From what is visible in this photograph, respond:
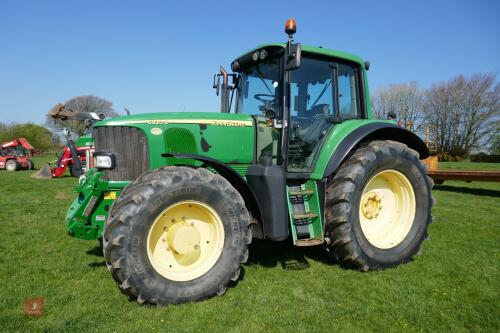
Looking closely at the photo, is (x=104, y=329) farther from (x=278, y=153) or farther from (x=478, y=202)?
(x=478, y=202)

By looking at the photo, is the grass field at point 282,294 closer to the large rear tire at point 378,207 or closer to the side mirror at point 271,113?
the large rear tire at point 378,207

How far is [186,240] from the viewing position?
3654mm

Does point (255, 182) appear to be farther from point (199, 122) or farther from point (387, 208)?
point (387, 208)

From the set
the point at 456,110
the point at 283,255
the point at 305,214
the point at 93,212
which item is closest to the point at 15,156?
the point at 93,212

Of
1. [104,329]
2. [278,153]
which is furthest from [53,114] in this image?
[104,329]

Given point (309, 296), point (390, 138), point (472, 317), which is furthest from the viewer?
point (390, 138)

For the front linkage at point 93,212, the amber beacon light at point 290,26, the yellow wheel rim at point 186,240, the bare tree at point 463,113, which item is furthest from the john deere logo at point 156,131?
the bare tree at point 463,113

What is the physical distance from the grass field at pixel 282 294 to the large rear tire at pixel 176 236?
0.63ft

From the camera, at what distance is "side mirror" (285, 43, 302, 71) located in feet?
12.6

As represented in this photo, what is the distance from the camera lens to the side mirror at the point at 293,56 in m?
3.84

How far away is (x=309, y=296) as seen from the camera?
3.75 m

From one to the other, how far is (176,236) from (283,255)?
75.7 inches

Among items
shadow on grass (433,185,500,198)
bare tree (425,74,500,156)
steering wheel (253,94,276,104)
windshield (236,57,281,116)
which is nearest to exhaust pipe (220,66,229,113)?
windshield (236,57,281,116)

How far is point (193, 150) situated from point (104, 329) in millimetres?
1916
